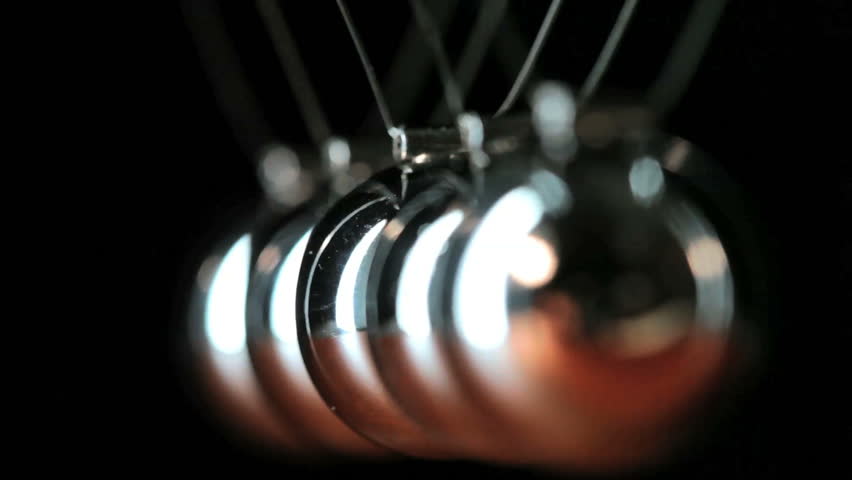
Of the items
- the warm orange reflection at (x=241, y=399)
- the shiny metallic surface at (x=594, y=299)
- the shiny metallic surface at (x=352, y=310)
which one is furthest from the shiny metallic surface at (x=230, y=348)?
the shiny metallic surface at (x=594, y=299)

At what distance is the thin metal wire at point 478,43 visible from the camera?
0.92 metres

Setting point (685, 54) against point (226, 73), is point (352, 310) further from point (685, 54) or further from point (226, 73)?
point (226, 73)

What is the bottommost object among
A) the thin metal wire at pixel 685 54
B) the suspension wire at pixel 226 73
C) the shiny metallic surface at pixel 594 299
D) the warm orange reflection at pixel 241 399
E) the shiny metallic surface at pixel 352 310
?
the shiny metallic surface at pixel 594 299

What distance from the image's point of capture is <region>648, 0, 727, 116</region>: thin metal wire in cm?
91

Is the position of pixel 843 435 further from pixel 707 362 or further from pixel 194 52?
pixel 194 52

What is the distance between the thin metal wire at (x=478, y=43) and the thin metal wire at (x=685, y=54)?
4.8 inches

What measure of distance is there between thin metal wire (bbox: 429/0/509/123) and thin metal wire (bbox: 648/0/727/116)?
122mm

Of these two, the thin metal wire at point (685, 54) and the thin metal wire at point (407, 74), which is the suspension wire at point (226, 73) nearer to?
the thin metal wire at point (407, 74)

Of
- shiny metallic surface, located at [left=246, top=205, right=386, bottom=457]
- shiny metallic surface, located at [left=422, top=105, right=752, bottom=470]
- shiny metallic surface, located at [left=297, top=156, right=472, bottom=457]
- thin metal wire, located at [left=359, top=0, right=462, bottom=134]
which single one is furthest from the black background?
shiny metallic surface, located at [left=422, top=105, right=752, bottom=470]

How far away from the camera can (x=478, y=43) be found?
93 centimetres

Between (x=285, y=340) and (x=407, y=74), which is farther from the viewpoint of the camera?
(x=407, y=74)

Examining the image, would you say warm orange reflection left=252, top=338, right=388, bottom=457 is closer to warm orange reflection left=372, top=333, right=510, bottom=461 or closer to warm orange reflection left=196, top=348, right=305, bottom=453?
warm orange reflection left=196, top=348, right=305, bottom=453

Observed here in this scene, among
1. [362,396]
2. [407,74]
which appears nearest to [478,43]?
[407,74]

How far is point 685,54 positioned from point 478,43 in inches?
5.7
